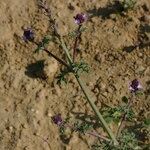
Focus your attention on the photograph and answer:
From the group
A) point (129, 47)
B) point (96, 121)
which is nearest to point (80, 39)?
point (129, 47)

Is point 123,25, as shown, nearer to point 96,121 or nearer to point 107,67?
point 107,67

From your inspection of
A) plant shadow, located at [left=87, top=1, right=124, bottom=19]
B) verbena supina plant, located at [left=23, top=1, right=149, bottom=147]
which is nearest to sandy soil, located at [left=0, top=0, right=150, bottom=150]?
plant shadow, located at [left=87, top=1, right=124, bottom=19]

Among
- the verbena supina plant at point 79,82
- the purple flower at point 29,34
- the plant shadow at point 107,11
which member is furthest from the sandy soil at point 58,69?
the purple flower at point 29,34

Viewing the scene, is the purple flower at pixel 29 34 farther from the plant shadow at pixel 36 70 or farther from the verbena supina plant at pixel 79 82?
the plant shadow at pixel 36 70

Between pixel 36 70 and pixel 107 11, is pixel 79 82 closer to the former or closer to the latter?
pixel 36 70

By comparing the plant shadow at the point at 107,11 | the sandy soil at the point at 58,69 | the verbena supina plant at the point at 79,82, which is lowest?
the verbena supina plant at the point at 79,82
